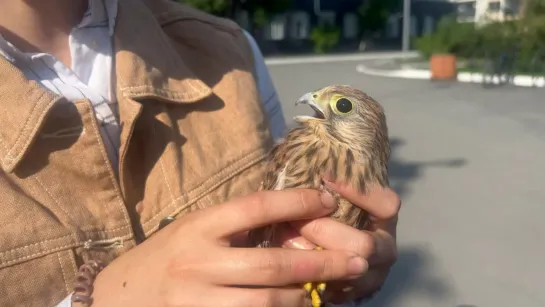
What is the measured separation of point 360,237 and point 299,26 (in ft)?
116

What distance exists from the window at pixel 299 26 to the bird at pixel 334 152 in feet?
113

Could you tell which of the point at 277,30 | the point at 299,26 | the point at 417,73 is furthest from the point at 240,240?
the point at 299,26

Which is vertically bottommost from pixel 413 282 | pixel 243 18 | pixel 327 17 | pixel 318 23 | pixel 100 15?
pixel 318 23

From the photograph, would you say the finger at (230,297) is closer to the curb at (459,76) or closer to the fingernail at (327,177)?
the fingernail at (327,177)

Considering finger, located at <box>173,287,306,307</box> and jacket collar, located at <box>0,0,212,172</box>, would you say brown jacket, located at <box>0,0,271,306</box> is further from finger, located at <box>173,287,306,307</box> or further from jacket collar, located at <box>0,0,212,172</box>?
finger, located at <box>173,287,306,307</box>

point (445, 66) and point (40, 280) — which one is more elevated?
point (40, 280)

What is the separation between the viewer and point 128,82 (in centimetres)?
174

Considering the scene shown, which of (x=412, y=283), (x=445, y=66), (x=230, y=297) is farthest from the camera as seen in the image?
(x=445, y=66)

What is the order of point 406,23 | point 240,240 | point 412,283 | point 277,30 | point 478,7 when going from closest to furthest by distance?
point 240,240
point 412,283
point 406,23
point 277,30
point 478,7

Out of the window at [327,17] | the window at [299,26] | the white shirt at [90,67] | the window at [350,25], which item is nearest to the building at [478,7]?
the window at [350,25]

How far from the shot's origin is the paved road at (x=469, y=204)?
4.84 m

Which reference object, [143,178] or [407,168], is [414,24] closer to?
[407,168]

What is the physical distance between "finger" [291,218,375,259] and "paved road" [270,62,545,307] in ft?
10.5

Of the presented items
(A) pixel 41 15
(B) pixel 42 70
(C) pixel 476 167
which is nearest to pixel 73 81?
(B) pixel 42 70
